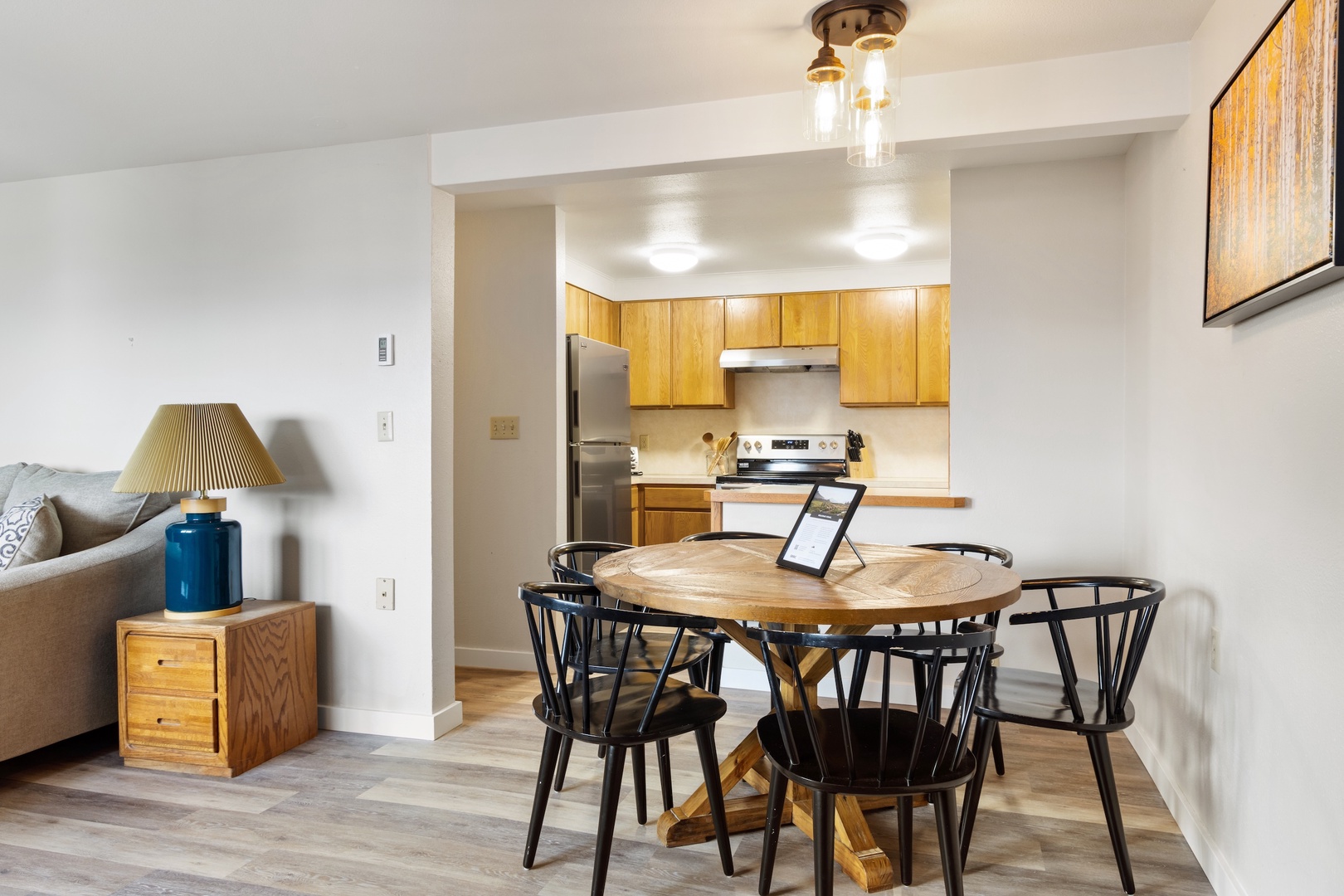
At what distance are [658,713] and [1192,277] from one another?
6.12 feet

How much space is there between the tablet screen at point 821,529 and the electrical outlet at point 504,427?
2.11 metres

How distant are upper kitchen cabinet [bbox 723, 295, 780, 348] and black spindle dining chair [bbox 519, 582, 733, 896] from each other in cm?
358

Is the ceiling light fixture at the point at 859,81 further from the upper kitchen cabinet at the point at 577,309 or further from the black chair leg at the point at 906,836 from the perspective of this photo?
the upper kitchen cabinet at the point at 577,309

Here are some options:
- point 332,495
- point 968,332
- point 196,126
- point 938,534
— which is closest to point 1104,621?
point 938,534

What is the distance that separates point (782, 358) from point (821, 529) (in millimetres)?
3375

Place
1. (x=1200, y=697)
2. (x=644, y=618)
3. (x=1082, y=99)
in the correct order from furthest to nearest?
(x=1082, y=99)
(x=1200, y=697)
(x=644, y=618)

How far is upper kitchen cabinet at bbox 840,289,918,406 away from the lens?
528 cm

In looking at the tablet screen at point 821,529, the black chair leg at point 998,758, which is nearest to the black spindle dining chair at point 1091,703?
the tablet screen at point 821,529

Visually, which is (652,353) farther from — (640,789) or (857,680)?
(857,680)

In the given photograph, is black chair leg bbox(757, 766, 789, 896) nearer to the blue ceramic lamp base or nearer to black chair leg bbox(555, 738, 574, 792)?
black chair leg bbox(555, 738, 574, 792)

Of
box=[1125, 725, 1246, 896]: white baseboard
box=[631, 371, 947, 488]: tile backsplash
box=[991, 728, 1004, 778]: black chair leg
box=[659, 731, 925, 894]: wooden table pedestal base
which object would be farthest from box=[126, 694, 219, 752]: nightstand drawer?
box=[631, 371, 947, 488]: tile backsplash

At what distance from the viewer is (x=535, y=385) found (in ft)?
13.3

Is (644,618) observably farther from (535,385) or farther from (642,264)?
(642,264)

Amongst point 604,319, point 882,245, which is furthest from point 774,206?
point 604,319
